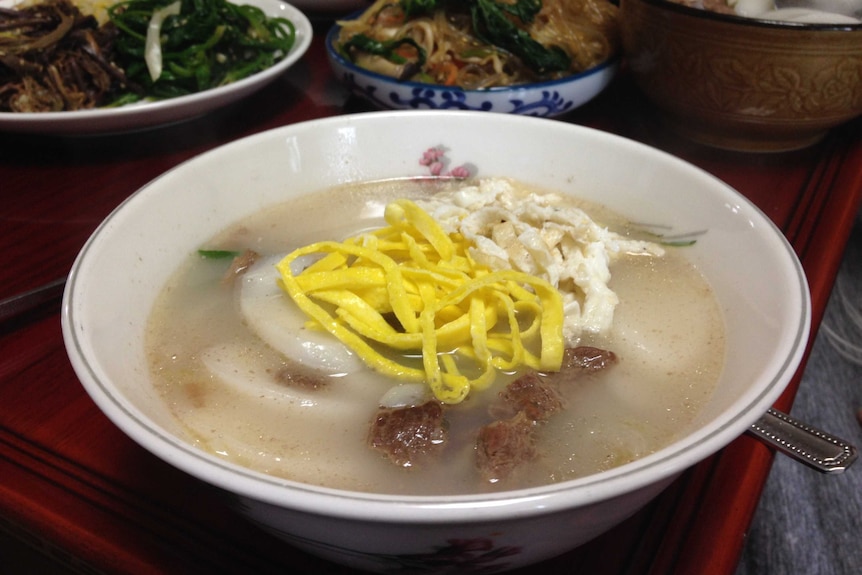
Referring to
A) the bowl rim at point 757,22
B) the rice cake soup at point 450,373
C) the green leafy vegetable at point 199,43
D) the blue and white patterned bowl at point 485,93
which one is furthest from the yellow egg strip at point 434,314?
the green leafy vegetable at point 199,43

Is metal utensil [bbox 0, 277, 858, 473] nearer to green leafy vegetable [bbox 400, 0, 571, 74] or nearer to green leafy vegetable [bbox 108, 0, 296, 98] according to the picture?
green leafy vegetable [bbox 400, 0, 571, 74]

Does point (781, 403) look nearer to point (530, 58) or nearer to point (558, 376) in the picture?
point (558, 376)

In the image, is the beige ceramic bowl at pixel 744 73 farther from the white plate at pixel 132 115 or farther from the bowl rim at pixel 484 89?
the white plate at pixel 132 115

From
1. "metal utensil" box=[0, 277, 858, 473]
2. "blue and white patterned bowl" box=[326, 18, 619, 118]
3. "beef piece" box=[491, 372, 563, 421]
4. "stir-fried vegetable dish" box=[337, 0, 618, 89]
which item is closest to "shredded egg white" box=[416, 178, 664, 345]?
"beef piece" box=[491, 372, 563, 421]

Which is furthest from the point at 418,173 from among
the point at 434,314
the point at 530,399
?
the point at 530,399

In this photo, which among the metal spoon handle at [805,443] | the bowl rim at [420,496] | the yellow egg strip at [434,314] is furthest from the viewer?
the yellow egg strip at [434,314]

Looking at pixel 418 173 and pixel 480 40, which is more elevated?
pixel 480 40

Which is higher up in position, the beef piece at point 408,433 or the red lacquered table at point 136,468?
the beef piece at point 408,433

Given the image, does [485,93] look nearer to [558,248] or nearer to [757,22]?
[757,22]

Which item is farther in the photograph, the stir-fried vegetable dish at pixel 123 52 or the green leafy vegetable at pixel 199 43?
the green leafy vegetable at pixel 199 43
